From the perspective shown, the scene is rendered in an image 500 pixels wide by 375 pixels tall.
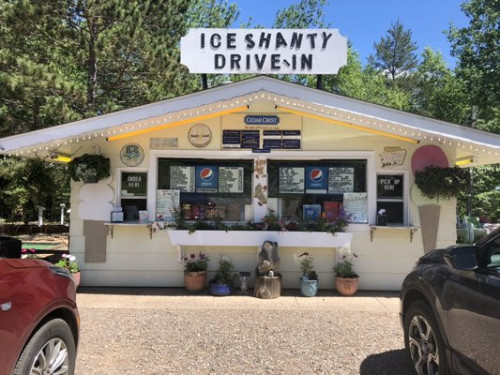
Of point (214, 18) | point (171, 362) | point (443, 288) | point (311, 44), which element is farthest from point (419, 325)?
point (214, 18)

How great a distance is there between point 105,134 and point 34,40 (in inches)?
344

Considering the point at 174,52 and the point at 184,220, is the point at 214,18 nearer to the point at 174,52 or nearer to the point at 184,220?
the point at 174,52

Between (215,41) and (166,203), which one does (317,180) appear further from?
(215,41)

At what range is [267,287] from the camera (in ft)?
22.6

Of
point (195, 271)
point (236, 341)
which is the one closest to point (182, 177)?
point (195, 271)

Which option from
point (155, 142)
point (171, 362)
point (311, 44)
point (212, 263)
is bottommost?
point (171, 362)

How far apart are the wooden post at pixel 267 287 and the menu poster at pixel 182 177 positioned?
2117mm

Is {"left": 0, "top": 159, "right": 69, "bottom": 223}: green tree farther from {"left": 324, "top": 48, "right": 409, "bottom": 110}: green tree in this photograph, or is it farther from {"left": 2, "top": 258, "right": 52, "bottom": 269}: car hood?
{"left": 324, "top": 48, "right": 409, "bottom": 110}: green tree

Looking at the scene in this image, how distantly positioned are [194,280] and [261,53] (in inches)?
177

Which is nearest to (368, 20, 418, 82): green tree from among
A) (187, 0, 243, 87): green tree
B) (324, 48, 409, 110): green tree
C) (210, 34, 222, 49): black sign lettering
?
(324, 48, 409, 110): green tree

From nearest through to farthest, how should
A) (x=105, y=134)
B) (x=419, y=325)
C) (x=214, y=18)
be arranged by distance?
(x=419, y=325) < (x=105, y=134) < (x=214, y=18)

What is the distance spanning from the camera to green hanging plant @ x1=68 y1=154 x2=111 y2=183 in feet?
23.4

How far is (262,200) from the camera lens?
7.66 metres

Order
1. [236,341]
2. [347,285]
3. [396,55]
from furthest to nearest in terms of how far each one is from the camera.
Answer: [396,55] → [347,285] → [236,341]
